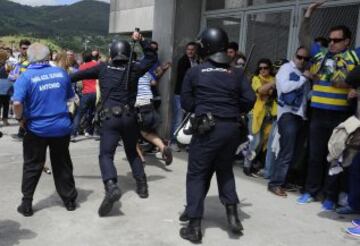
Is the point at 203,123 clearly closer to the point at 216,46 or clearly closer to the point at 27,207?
the point at 216,46

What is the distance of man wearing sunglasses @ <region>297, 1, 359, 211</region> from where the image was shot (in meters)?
5.11

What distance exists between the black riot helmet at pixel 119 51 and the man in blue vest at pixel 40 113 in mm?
662

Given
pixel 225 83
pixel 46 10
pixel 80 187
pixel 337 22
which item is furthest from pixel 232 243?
pixel 46 10

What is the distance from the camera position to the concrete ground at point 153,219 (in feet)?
14.2

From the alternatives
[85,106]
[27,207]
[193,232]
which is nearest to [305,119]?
[193,232]

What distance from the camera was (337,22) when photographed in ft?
21.2

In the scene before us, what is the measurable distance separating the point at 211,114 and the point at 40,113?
177 cm

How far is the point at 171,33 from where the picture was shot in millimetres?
8523

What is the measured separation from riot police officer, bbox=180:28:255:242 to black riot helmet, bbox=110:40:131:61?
47.1 inches

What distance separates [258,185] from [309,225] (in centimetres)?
150

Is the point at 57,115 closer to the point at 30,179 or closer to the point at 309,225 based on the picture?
the point at 30,179

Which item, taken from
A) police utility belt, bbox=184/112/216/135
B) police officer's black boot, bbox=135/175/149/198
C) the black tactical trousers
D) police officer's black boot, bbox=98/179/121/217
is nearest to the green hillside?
police officer's black boot, bbox=135/175/149/198

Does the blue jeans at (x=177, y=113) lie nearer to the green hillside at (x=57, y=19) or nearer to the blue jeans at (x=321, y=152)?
the blue jeans at (x=321, y=152)

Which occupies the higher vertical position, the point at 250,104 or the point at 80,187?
the point at 250,104
